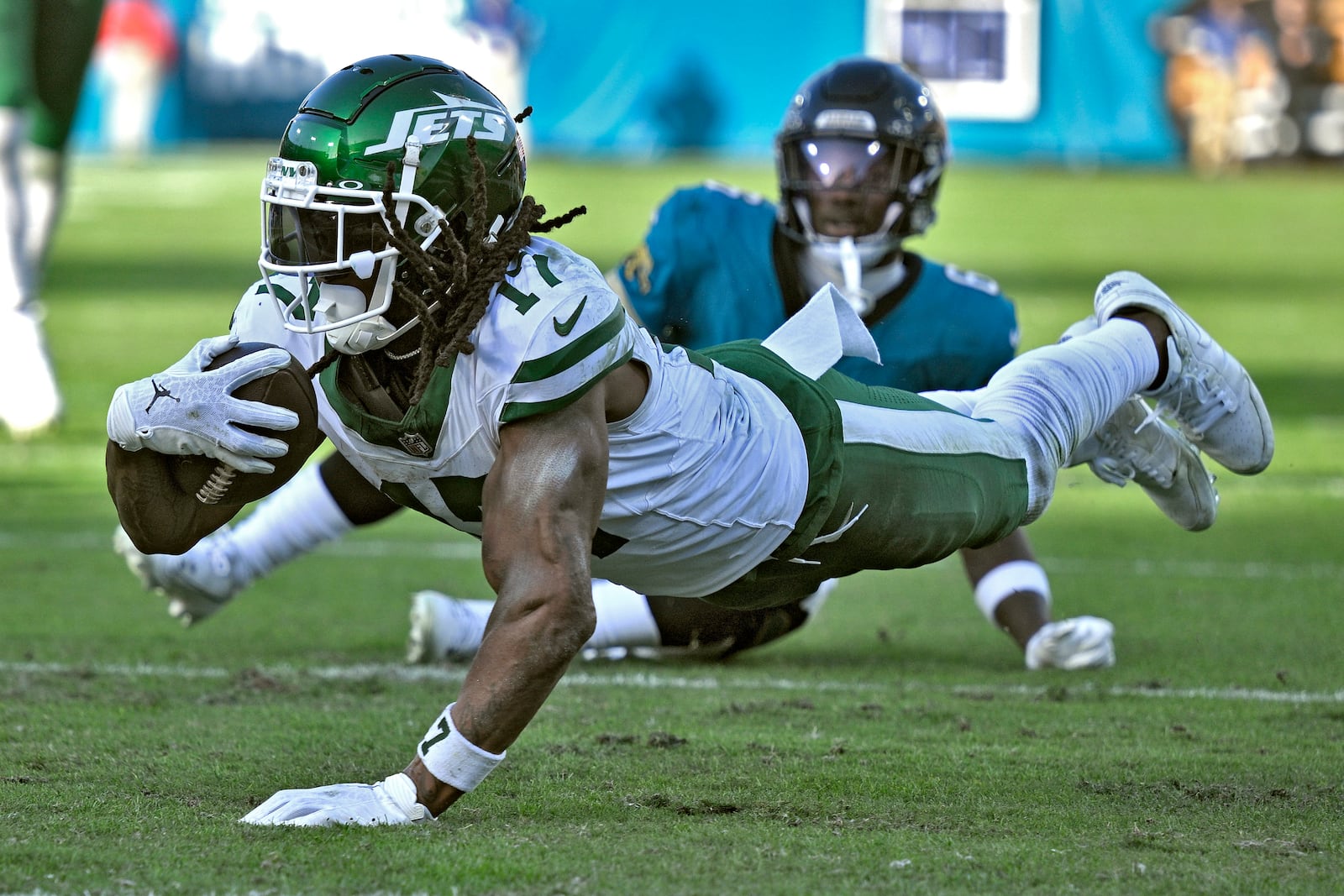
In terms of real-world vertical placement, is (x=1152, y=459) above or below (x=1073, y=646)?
above

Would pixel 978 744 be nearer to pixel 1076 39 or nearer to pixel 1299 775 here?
pixel 1299 775

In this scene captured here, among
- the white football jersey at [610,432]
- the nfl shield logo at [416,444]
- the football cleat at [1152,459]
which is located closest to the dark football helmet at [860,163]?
the football cleat at [1152,459]

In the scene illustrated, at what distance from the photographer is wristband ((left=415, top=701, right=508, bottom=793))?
2.54 metres

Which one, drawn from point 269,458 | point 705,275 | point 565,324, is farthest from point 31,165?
point 565,324

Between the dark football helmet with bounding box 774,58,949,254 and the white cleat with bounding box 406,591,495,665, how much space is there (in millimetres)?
1128

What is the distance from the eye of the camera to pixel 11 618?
14.6 ft

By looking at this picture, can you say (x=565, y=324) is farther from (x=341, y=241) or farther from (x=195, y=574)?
(x=195, y=574)

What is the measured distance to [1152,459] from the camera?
3.70 meters

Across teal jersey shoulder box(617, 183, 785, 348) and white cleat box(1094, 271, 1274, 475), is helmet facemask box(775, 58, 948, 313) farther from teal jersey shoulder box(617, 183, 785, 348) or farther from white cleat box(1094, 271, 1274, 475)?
white cleat box(1094, 271, 1274, 475)

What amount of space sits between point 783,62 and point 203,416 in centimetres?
2031

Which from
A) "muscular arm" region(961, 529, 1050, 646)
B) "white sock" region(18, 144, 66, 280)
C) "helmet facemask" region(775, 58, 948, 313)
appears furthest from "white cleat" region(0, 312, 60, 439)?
"muscular arm" region(961, 529, 1050, 646)

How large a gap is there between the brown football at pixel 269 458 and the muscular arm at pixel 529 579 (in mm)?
367

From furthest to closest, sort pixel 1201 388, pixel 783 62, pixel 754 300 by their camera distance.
Answer: pixel 783 62, pixel 754 300, pixel 1201 388

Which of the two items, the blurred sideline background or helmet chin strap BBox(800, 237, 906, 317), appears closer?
helmet chin strap BBox(800, 237, 906, 317)
